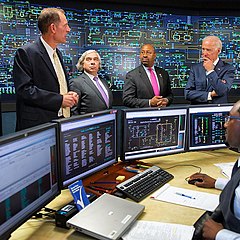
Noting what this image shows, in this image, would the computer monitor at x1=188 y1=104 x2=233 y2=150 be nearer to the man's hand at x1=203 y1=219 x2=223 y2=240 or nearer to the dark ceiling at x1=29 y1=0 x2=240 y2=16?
the man's hand at x1=203 y1=219 x2=223 y2=240

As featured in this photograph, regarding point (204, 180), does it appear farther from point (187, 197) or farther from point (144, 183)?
point (144, 183)

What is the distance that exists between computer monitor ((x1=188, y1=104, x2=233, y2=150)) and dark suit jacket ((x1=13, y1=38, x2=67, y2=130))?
0.93 metres

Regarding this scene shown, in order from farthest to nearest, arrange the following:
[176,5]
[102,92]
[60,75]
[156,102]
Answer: [176,5] → [102,92] → [156,102] → [60,75]

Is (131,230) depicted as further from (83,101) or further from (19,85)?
(83,101)

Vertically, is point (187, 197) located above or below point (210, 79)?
below

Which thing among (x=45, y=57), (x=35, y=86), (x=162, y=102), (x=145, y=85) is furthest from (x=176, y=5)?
(x=35, y=86)

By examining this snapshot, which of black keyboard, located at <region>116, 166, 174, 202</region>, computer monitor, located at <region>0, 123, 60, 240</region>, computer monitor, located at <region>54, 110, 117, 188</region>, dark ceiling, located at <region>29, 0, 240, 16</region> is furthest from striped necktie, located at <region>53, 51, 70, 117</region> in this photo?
dark ceiling, located at <region>29, 0, 240, 16</region>

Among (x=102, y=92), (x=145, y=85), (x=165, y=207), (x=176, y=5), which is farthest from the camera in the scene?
(x=176, y=5)

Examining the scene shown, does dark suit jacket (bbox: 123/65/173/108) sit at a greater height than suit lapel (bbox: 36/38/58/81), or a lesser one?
lesser

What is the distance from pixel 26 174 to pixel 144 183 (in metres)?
0.71

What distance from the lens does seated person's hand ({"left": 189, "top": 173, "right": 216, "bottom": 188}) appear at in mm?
1729

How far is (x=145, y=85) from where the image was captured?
11.0 ft

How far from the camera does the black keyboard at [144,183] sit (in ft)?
5.16

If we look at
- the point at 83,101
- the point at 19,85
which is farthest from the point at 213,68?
the point at 19,85
